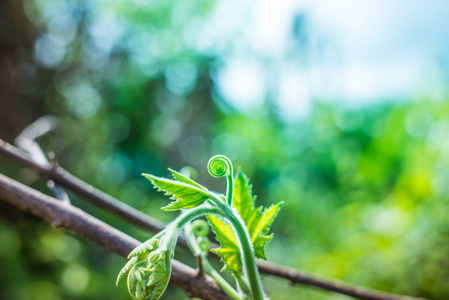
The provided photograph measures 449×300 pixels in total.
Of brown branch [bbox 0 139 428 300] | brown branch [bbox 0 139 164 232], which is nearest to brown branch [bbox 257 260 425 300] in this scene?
brown branch [bbox 0 139 428 300]

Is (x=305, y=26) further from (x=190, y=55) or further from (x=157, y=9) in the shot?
(x=157, y=9)

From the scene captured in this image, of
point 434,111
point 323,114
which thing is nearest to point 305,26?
point 323,114

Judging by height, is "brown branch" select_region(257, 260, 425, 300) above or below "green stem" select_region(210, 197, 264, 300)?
below

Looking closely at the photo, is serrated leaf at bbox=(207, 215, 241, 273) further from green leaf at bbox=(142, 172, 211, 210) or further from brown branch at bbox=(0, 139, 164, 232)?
brown branch at bbox=(0, 139, 164, 232)

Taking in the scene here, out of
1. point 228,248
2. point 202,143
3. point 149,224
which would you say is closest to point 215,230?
point 228,248

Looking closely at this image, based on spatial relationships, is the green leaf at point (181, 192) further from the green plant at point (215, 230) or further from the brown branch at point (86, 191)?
the brown branch at point (86, 191)
